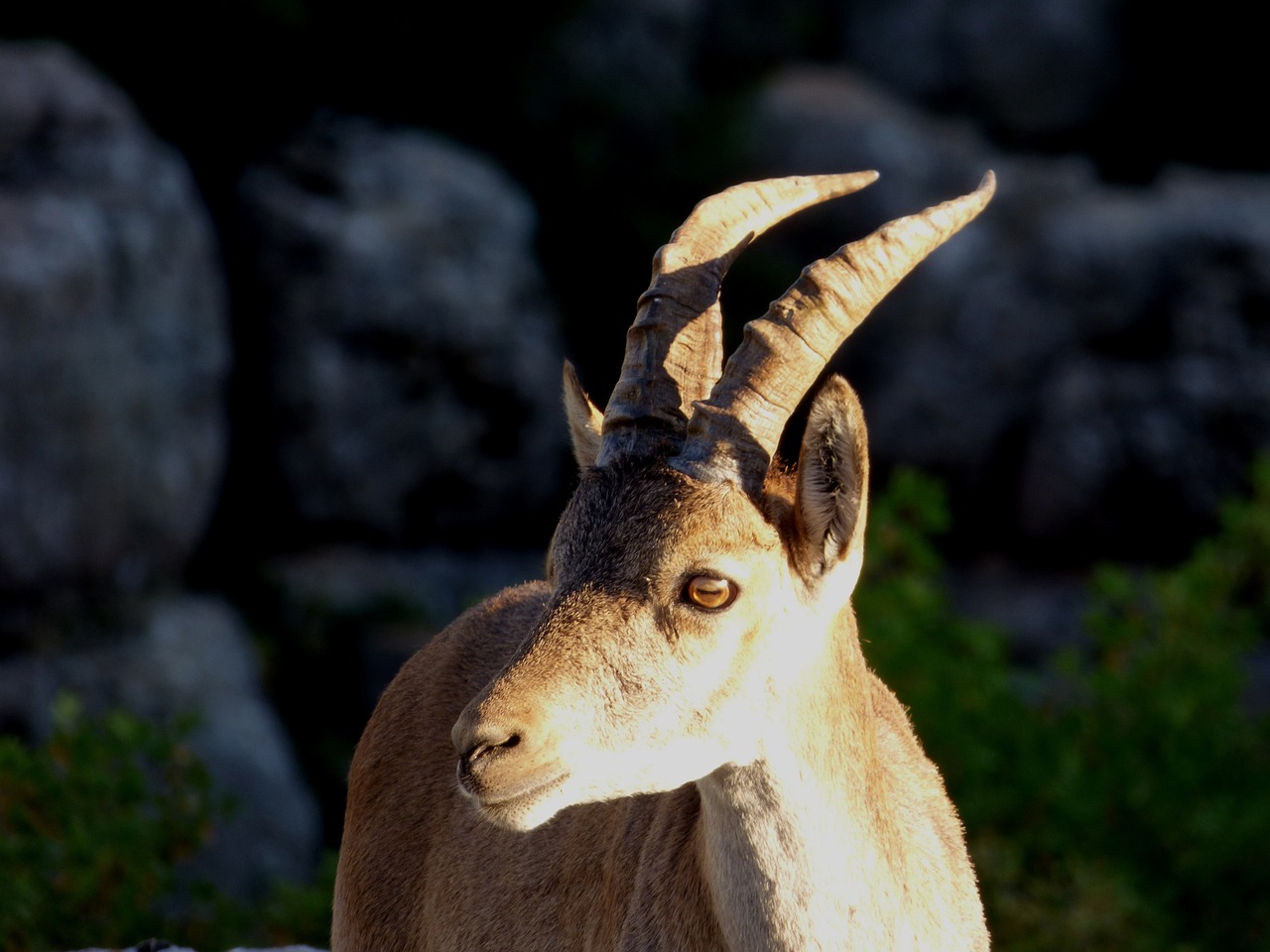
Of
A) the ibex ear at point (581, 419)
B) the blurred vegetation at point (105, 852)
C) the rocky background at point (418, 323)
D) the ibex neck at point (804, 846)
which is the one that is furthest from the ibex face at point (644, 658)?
the rocky background at point (418, 323)

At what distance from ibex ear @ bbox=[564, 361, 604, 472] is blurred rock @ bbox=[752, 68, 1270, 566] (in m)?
12.5

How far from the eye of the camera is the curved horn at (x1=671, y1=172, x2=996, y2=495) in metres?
3.80

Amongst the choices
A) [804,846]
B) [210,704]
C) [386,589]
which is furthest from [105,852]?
[386,589]

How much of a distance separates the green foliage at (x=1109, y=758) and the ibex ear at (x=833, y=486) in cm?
521

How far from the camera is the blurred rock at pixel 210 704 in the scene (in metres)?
12.1

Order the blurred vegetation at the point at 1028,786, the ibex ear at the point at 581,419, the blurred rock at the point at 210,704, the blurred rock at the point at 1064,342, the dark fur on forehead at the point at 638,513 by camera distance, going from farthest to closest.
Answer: the blurred rock at the point at 1064,342, the blurred rock at the point at 210,704, the blurred vegetation at the point at 1028,786, the ibex ear at the point at 581,419, the dark fur on forehead at the point at 638,513

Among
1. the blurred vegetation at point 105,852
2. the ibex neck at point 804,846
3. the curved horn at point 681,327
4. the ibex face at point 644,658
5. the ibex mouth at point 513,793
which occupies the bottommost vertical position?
the blurred vegetation at point 105,852

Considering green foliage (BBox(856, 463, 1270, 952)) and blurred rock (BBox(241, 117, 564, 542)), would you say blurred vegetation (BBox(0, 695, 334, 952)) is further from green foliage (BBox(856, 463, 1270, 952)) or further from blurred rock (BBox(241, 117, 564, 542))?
blurred rock (BBox(241, 117, 564, 542))

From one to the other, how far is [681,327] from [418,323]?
1107cm

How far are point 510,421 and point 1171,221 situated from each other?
7065 mm

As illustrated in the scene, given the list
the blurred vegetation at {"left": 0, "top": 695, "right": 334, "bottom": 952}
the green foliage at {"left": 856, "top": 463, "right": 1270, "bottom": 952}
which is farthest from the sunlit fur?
the green foliage at {"left": 856, "top": 463, "right": 1270, "bottom": 952}

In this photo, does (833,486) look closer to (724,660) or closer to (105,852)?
(724,660)

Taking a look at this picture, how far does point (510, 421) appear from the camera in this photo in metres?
15.7

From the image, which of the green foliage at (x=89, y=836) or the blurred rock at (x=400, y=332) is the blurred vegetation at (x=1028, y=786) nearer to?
the green foliage at (x=89, y=836)
